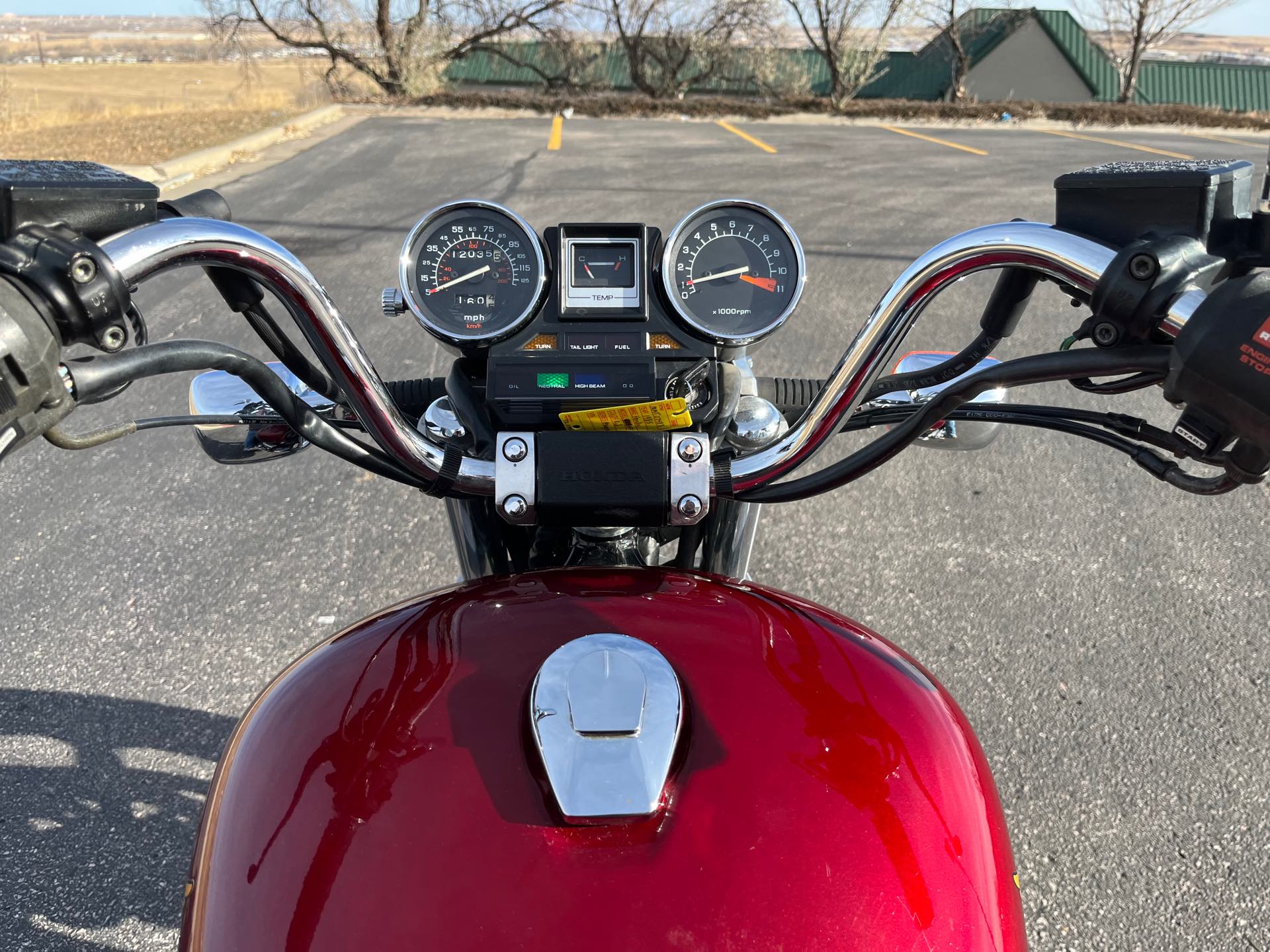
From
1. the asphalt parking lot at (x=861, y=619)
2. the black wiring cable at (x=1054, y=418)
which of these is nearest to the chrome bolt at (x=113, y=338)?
the black wiring cable at (x=1054, y=418)

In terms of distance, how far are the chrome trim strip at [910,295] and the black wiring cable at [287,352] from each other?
634mm

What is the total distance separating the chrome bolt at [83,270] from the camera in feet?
2.68

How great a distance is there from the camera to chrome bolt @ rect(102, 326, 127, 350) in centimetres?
87

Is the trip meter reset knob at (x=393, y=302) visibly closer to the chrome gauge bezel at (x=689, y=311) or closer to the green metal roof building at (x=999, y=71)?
the chrome gauge bezel at (x=689, y=311)

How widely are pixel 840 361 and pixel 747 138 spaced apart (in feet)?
46.8

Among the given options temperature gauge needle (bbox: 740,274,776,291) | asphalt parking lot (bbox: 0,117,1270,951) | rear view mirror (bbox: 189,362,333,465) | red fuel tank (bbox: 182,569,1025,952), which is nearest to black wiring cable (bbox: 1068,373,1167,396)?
red fuel tank (bbox: 182,569,1025,952)

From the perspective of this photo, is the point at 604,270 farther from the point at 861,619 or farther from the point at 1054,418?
the point at 861,619

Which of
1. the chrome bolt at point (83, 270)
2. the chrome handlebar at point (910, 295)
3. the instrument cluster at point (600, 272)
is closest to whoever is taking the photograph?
the chrome bolt at point (83, 270)

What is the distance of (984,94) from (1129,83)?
378 centimetres

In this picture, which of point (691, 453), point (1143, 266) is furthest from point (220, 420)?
point (1143, 266)

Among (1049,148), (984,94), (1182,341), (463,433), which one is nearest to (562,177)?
(1049,148)

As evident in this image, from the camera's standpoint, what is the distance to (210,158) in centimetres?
1114

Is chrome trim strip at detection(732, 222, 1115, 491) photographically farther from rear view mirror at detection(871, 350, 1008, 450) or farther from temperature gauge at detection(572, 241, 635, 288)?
temperature gauge at detection(572, 241, 635, 288)

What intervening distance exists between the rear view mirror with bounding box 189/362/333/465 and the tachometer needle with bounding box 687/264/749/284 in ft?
2.10
